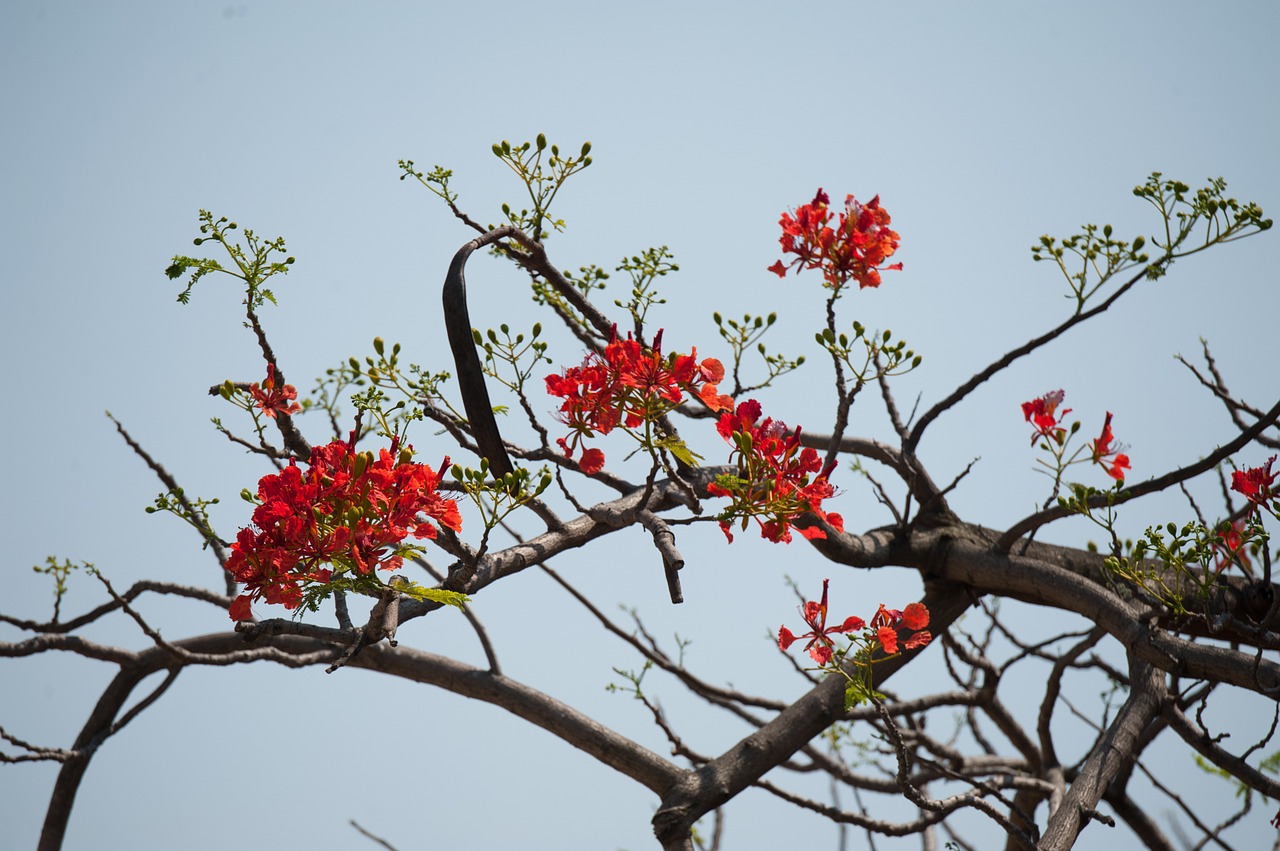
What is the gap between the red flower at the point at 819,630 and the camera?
67.0 inches

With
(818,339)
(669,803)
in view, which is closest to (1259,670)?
(818,339)

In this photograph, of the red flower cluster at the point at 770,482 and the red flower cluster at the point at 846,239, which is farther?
the red flower cluster at the point at 846,239

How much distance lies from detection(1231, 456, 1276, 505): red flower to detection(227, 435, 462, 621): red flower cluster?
4.56 feet

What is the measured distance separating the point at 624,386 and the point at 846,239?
686 mm

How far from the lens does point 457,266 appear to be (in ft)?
5.03

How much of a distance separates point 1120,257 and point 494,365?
1.16m

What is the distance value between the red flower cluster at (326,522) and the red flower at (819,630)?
2.25 ft

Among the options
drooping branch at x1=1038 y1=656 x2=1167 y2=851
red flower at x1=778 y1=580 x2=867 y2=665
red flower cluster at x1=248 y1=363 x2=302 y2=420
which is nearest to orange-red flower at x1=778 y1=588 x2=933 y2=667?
red flower at x1=778 y1=580 x2=867 y2=665

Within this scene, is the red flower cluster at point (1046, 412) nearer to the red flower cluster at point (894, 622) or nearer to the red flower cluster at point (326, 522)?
the red flower cluster at point (894, 622)

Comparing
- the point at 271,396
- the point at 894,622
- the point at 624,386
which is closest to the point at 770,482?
the point at 624,386

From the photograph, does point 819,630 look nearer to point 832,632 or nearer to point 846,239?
point 832,632

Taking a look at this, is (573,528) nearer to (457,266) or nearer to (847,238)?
(457,266)

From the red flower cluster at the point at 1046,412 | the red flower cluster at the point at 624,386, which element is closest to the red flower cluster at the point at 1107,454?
the red flower cluster at the point at 1046,412

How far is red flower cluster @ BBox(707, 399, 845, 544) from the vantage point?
4.68 feet
